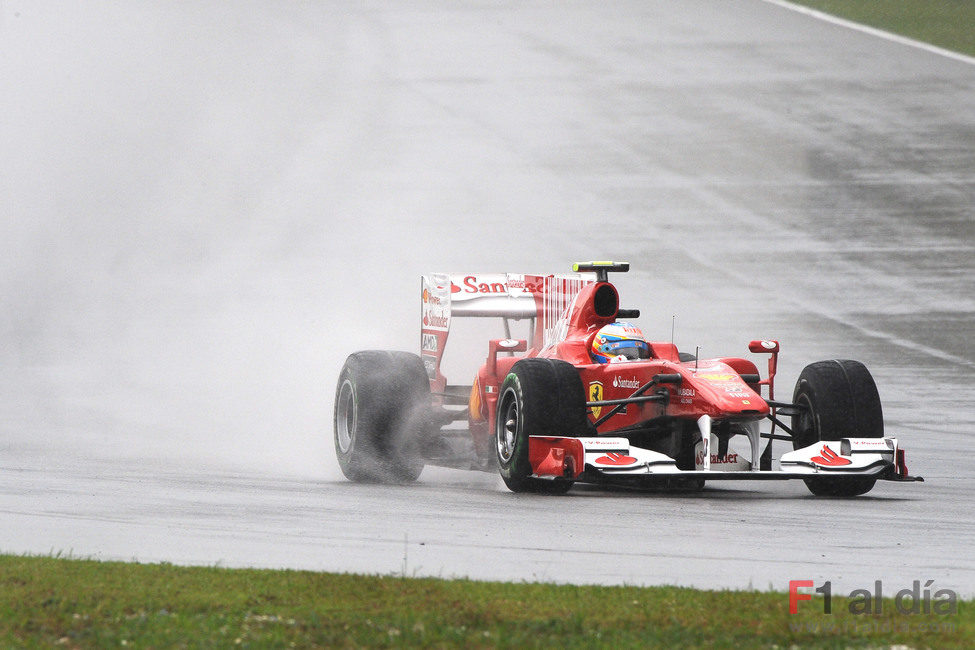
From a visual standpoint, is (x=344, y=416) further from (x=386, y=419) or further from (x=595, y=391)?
(x=595, y=391)

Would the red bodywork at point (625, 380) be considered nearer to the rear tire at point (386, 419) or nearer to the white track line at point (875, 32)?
the rear tire at point (386, 419)

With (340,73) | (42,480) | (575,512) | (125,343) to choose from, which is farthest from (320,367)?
(340,73)

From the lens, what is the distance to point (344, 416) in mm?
15703

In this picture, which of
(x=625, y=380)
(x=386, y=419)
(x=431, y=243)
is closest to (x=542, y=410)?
(x=625, y=380)

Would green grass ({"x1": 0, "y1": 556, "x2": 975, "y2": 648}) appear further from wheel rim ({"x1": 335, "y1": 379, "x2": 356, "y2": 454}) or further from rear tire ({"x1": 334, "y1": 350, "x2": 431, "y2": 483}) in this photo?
wheel rim ({"x1": 335, "y1": 379, "x2": 356, "y2": 454})

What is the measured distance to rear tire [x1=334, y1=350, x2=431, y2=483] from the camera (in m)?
14.9

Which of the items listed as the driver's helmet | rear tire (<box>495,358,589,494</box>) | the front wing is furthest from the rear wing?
the front wing

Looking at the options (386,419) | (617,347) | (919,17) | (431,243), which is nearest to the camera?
Result: (617,347)

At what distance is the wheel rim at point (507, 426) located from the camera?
13.7 meters

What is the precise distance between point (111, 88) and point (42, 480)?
29701mm

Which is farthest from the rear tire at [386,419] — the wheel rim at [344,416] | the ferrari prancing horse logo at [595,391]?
the ferrari prancing horse logo at [595,391]

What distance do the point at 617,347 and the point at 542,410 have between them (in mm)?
1776

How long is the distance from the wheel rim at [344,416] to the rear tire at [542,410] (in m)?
2.45

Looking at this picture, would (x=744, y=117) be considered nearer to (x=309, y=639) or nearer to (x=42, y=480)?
(x=42, y=480)
